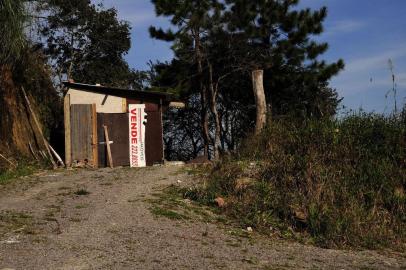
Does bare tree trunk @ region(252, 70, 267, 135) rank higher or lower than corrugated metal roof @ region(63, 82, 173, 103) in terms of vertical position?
lower

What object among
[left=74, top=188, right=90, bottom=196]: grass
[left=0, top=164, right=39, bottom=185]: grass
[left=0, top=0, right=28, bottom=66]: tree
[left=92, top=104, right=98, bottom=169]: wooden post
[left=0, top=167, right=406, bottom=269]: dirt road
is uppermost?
[left=0, top=0, right=28, bottom=66]: tree

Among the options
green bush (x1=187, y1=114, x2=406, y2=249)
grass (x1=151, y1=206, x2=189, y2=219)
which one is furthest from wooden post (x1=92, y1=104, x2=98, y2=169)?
grass (x1=151, y1=206, x2=189, y2=219)

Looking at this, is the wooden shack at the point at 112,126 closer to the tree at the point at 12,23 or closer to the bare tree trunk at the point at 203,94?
the tree at the point at 12,23

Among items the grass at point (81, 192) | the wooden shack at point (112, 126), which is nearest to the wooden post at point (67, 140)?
the wooden shack at point (112, 126)

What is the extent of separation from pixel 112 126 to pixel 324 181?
878 cm

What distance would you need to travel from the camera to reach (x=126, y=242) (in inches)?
257

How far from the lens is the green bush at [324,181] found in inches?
315

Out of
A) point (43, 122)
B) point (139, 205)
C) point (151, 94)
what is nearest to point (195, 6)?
point (151, 94)

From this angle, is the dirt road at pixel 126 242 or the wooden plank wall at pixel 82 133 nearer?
the dirt road at pixel 126 242

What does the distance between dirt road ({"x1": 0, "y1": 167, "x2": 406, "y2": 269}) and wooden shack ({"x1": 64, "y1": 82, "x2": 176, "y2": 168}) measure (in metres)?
6.50

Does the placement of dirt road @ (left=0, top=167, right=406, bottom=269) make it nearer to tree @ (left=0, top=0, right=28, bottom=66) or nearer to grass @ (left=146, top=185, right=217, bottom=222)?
grass @ (left=146, top=185, right=217, bottom=222)

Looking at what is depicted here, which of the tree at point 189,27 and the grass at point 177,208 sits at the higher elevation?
the tree at point 189,27

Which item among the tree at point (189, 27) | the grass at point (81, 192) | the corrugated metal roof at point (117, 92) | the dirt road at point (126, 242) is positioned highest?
→ the tree at point (189, 27)

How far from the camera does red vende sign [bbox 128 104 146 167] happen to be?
1652 centimetres
